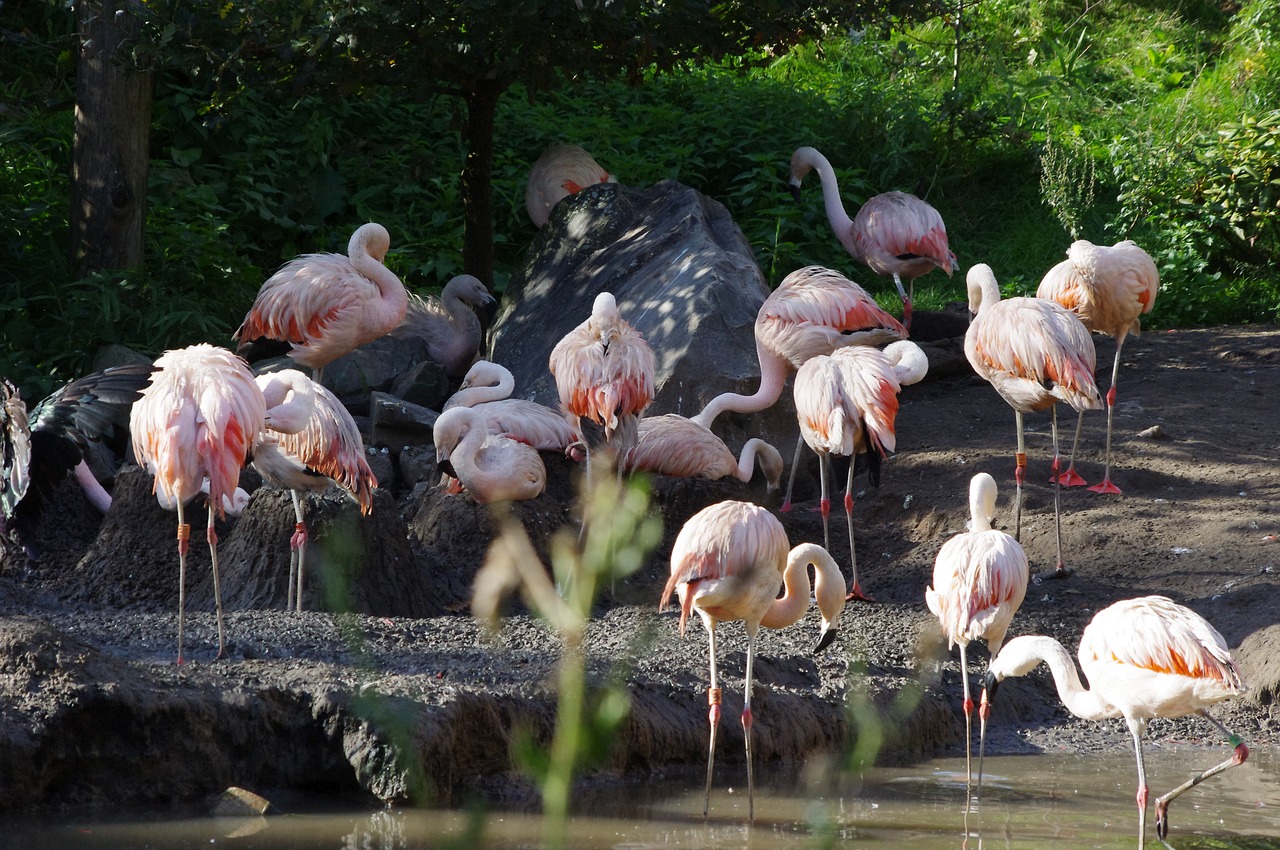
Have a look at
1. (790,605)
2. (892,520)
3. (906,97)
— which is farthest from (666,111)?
(790,605)

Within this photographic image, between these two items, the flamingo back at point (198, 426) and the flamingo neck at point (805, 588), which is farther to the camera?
the flamingo back at point (198, 426)

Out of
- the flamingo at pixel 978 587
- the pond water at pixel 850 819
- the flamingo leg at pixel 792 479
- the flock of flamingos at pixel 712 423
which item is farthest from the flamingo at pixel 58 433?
the flamingo at pixel 978 587

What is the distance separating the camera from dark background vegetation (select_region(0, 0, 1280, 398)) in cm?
670

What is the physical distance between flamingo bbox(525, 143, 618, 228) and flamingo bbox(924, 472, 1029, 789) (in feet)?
17.1

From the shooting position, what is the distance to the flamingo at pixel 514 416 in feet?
19.2

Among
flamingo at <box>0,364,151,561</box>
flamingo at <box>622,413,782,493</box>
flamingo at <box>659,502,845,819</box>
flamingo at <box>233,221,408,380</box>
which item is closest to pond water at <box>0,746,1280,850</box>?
flamingo at <box>659,502,845,819</box>

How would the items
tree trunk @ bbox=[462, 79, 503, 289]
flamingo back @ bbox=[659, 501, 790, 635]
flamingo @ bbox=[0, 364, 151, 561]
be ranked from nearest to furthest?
1. flamingo back @ bbox=[659, 501, 790, 635]
2. flamingo @ bbox=[0, 364, 151, 561]
3. tree trunk @ bbox=[462, 79, 503, 289]

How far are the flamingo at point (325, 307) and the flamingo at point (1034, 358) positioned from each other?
105 inches

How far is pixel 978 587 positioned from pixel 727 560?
2.65ft

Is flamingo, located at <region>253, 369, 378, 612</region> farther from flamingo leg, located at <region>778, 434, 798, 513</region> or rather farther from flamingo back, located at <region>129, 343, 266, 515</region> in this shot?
flamingo leg, located at <region>778, 434, 798, 513</region>

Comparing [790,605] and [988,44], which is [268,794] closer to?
[790,605]

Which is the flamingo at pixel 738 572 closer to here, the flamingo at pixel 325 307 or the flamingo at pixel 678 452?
the flamingo at pixel 678 452

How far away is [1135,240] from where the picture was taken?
9.25 metres

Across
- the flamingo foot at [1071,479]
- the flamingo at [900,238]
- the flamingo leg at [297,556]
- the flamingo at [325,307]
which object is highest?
the flamingo at [900,238]
